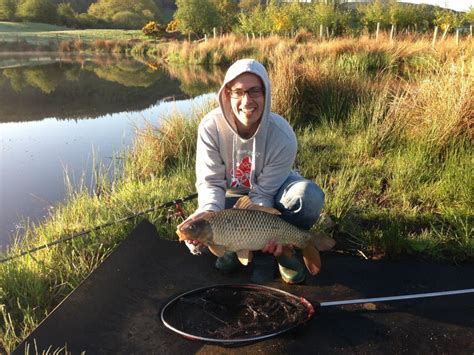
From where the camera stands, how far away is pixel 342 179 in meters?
3.02

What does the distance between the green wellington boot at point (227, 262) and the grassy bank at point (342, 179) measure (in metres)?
0.53

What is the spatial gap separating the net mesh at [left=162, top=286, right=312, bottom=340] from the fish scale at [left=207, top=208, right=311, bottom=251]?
0.34 m

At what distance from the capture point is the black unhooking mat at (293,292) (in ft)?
5.39

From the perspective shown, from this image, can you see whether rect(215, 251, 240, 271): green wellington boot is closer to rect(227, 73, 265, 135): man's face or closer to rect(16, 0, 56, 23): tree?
rect(227, 73, 265, 135): man's face

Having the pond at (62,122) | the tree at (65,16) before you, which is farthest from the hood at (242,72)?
the tree at (65,16)

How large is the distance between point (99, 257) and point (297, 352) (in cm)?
131

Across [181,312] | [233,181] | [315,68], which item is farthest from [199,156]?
[315,68]

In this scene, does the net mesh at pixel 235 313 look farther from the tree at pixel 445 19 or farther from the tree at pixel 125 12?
the tree at pixel 125 12

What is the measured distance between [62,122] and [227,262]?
5.47 meters

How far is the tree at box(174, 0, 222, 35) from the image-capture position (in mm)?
32562

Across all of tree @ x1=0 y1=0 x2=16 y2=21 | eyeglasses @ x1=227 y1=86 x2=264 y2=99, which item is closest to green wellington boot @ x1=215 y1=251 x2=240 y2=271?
eyeglasses @ x1=227 y1=86 x2=264 y2=99

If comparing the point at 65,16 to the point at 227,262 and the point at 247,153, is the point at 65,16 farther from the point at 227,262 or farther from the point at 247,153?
the point at 227,262

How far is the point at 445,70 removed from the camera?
3916 mm

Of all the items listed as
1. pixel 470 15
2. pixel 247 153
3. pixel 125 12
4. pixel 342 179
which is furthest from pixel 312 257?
pixel 125 12
